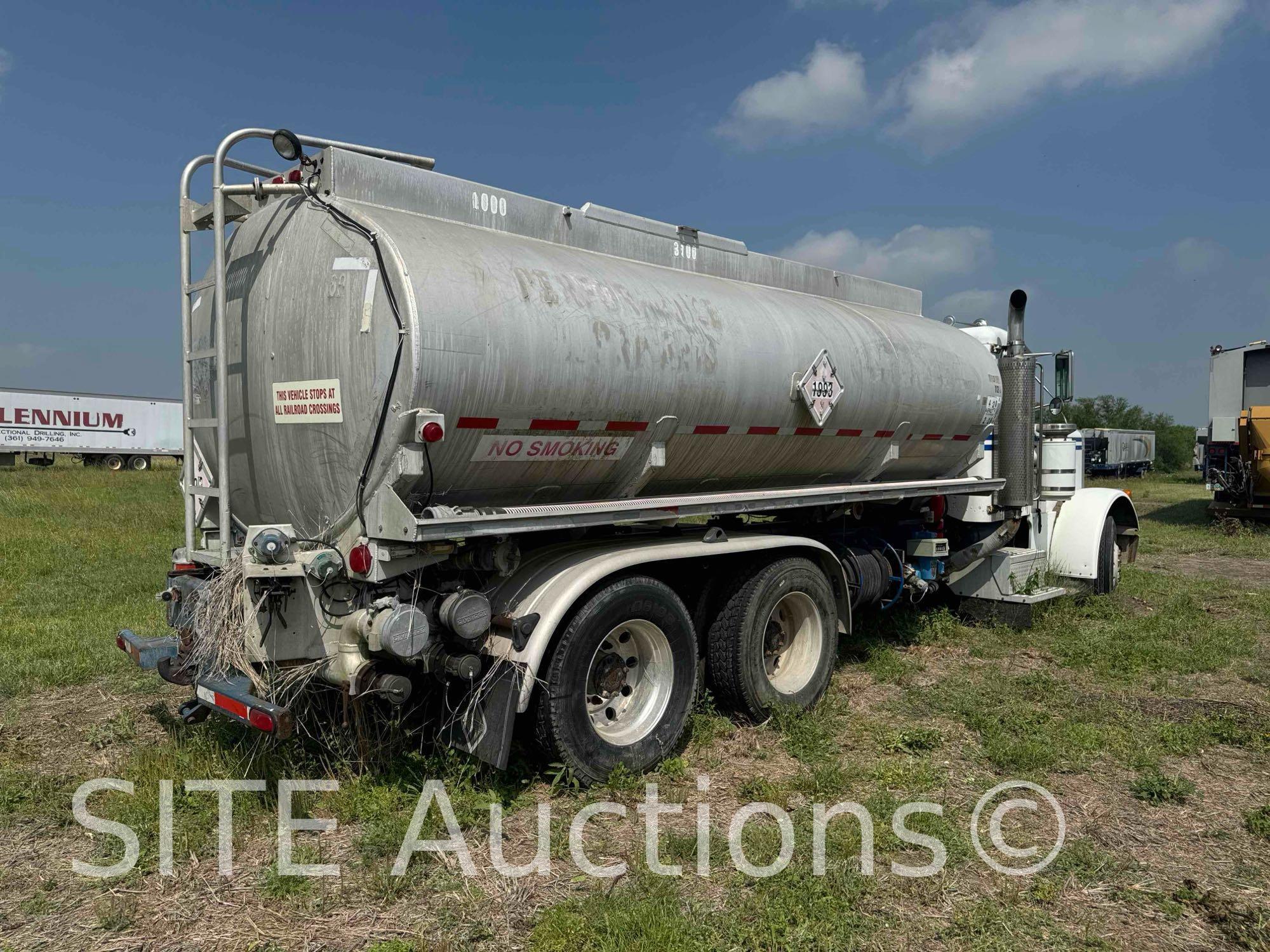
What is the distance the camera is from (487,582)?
465 centimetres

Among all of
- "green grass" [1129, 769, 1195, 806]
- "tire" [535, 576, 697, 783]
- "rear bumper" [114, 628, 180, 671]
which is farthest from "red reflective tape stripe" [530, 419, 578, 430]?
"green grass" [1129, 769, 1195, 806]

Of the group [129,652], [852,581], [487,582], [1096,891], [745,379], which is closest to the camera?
[1096,891]

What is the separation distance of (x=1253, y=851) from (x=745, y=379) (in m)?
3.50

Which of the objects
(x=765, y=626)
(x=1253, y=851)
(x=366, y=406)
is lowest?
(x=1253, y=851)

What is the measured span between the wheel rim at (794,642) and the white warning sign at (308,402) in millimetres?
3244

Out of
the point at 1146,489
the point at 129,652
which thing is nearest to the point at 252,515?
the point at 129,652

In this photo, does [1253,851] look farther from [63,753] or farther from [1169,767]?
[63,753]

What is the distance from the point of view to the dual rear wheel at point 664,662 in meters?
4.50

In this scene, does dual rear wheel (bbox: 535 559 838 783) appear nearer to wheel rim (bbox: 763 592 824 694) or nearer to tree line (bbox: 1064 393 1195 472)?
wheel rim (bbox: 763 592 824 694)

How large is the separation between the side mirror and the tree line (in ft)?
137

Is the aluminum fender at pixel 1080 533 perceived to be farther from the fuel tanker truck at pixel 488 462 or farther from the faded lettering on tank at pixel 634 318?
the faded lettering on tank at pixel 634 318

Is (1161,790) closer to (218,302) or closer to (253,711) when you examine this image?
(253,711)

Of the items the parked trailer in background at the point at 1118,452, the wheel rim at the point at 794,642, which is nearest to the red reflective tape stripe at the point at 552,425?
the wheel rim at the point at 794,642

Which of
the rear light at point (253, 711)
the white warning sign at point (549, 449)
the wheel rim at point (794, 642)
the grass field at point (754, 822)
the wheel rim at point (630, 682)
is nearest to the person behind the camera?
the grass field at point (754, 822)
